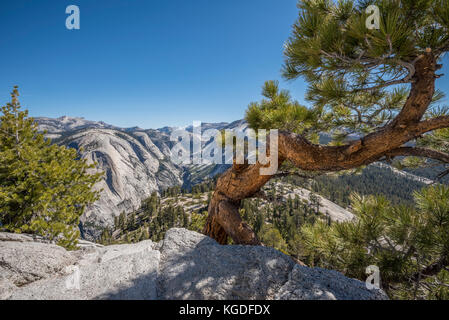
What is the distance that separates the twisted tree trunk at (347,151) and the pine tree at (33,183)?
584cm

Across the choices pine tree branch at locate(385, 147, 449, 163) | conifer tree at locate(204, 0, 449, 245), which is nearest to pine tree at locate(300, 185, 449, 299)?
pine tree branch at locate(385, 147, 449, 163)

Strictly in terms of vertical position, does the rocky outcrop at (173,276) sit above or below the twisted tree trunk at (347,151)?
below

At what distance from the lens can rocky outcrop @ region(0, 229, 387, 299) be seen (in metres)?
1.98

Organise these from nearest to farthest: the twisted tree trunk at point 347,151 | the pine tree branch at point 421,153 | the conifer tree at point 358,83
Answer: the conifer tree at point 358,83 → the twisted tree trunk at point 347,151 → the pine tree branch at point 421,153

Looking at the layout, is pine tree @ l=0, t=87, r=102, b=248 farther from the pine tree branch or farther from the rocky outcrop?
the pine tree branch

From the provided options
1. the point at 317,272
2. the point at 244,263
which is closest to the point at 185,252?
the point at 244,263

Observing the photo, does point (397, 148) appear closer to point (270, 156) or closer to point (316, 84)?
point (316, 84)

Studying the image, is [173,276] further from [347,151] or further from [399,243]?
[399,243]

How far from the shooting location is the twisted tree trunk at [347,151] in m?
2.26

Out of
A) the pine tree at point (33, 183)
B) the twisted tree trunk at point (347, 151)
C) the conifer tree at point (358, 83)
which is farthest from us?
the pine tree at point (33, 183)

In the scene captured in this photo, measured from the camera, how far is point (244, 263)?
2467 mm

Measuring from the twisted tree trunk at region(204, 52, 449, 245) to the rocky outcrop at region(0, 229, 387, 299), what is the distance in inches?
49.7

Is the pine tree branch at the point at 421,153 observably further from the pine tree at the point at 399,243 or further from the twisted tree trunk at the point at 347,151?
the pine tree at the point at 399,243

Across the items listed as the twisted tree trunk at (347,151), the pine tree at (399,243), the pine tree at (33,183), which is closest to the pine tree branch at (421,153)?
the twisted tree trunk at (347,151)
